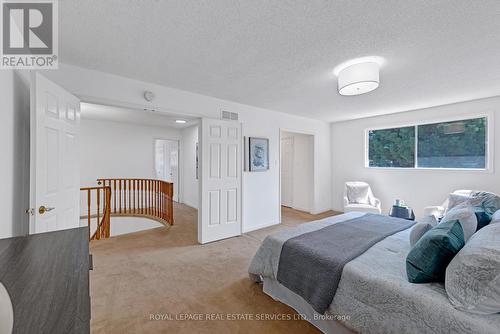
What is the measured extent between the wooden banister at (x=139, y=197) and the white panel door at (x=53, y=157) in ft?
7.73

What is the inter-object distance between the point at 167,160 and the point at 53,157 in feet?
18.5

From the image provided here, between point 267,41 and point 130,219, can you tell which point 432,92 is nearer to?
point 267,41

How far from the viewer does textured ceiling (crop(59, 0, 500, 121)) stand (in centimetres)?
151

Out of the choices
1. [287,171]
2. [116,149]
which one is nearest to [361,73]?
[287,171]

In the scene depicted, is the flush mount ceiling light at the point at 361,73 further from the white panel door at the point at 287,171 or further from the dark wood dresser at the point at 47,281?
the white panel door at the point at 287,171

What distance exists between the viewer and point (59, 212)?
6.61 feet

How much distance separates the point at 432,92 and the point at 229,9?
3.36m

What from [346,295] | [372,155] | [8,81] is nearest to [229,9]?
[8,81]

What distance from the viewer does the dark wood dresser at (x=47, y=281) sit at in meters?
0.58

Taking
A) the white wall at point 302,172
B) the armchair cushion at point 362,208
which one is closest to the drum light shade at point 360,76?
the armchair cushion at point 362,208

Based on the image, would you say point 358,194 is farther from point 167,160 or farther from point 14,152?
point 167,160

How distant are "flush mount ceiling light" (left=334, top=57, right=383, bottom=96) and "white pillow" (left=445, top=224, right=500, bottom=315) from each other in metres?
1.69

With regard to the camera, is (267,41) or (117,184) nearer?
(267,41)

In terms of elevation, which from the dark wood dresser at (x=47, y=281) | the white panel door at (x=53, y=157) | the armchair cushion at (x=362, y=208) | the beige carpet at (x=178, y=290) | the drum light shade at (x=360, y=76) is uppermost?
the drum light shade at (x=360, y=76)
